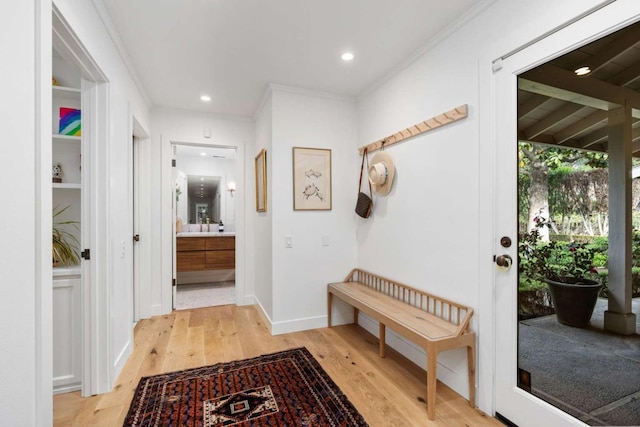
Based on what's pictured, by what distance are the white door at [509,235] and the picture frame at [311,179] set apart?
1731mm

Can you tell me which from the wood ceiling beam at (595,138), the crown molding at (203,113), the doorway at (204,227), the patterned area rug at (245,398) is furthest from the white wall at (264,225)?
the wood ceiling beam at (595,138)

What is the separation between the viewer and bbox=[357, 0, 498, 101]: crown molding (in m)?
1.84

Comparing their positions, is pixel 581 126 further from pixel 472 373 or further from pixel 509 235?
pixel 472 373

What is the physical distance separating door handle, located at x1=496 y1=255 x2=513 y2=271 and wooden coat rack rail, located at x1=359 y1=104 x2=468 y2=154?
0.92 m

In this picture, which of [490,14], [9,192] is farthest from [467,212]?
[9,192]

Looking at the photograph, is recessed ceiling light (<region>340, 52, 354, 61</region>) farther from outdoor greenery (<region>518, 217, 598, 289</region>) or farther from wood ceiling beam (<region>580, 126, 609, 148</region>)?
outdoor greenery (<region>518, 217, 598, 289</region>)

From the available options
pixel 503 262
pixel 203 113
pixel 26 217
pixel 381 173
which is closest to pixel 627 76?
pixel 503 262

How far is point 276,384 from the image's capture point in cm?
209

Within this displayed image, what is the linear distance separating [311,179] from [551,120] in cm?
203

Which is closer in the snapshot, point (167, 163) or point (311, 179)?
point (311, 179)

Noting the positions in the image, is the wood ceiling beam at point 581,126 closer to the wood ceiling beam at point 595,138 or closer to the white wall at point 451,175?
the wood ceiling beam at point 595,138

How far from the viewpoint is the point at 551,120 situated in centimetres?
161

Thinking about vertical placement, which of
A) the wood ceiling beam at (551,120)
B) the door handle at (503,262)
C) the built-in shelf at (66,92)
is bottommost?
the door handle at (503,262)

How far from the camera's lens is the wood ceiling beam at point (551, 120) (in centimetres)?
152
